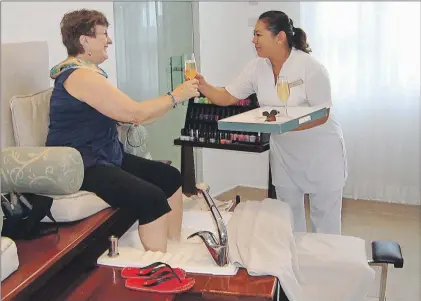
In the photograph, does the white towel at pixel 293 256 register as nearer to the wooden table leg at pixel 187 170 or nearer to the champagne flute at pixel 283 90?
the champagne flute at pixel 283 90

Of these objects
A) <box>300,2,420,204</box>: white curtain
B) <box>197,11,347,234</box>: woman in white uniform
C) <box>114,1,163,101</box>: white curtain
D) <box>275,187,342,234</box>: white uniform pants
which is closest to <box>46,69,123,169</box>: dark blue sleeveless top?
<box>197,11,347,234</box>: woman in white uniform

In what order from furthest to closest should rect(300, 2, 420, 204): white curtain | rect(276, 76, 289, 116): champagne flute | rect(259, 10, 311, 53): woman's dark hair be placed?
1. rect(300, 2, 420, 204): white curtain
2. rect(259, 10, 311, 53): woman's dark hair
3. rect(276, 76, 289, 116): champagne flute

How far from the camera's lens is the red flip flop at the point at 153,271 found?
1698 millimetres

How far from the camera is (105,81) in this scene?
204 centimetres

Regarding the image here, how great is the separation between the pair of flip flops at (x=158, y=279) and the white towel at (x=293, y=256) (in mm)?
201

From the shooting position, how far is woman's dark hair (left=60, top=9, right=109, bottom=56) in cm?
214

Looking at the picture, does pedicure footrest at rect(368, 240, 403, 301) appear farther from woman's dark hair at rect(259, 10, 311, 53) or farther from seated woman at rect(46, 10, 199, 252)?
woman's dark hair at rect(259, 10, 311, 53)

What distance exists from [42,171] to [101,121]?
35 centimetres

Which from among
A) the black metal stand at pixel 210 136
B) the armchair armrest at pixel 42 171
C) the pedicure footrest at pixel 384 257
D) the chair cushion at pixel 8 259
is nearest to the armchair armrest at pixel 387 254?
the pedicure footrest at pixel 384 257

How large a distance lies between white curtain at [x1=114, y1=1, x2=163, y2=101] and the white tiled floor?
109 cm

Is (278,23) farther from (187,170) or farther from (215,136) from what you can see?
(187,170)

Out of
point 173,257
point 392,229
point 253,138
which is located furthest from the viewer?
point 392,229

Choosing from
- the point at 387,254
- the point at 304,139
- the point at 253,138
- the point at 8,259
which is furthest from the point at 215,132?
the point at 8,259

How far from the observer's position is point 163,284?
1647mm
